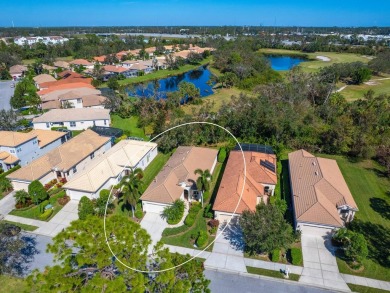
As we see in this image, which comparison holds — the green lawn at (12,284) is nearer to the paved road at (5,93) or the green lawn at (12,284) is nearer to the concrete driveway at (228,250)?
the concrete driveway at (228,250)

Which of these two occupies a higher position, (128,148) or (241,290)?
(128,148)

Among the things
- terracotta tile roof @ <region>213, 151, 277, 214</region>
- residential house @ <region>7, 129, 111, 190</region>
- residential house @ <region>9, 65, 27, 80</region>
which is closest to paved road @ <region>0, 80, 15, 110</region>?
residential house @ <region>9, 65, 27, 80</region>

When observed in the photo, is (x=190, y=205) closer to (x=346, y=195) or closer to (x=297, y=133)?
(x=346, y=195)

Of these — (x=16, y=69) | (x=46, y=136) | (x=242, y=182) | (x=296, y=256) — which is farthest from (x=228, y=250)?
(x=16, y=69)

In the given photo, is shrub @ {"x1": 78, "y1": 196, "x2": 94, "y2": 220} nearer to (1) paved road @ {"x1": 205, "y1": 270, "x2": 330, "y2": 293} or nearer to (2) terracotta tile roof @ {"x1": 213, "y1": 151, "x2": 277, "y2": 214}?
(2) terracotta tile roof @ {"x1": 213, "y1": 151, "x2": 277, "y2": 214}

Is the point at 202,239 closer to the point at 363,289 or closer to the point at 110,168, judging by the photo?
the point at 363,289

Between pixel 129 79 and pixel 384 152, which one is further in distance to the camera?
pixel 129 79

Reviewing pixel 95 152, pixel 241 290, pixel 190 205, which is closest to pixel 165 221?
pixel 190 205

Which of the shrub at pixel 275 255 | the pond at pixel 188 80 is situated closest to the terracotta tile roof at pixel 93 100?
the pond at pixel 188 80
